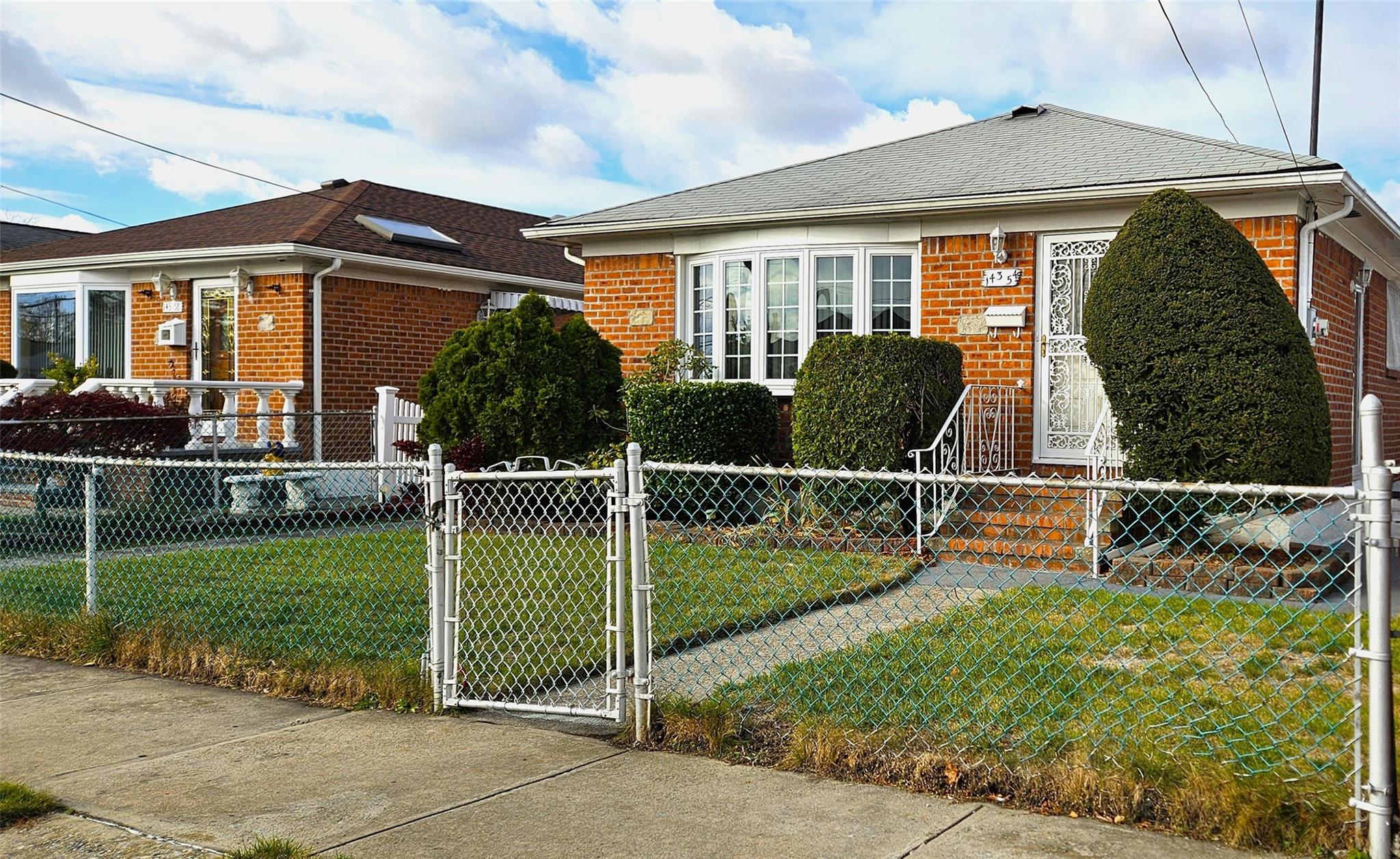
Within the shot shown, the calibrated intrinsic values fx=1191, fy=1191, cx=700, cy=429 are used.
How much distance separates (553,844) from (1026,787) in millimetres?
1650

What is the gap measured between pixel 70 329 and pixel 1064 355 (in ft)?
46.3

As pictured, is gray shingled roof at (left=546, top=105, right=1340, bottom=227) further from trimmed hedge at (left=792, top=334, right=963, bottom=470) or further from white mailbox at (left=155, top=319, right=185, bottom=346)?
white mailbox at (left=155, top=319, right=185, bottom=346)

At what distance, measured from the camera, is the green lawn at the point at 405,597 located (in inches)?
251

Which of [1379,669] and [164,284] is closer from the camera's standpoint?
[1379,669]

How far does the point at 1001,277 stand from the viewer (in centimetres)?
1145

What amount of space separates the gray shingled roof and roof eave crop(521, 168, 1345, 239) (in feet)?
0.24

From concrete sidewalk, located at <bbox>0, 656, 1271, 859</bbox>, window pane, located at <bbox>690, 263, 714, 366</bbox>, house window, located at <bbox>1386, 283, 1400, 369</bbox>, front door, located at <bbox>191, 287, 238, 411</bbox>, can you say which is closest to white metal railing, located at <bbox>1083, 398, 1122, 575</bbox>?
window pane, located at <bbox>690, 263, 714, 366</bbox>

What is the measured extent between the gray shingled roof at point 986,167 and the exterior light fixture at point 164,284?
6.41 metres

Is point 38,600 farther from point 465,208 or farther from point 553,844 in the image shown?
point 465,208

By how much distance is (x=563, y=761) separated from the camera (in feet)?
15.5

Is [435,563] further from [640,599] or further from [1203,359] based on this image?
[1203,359]

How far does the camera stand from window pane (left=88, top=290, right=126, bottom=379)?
1705 centimetres

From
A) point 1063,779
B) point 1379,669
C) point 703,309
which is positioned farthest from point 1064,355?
point 1379,669

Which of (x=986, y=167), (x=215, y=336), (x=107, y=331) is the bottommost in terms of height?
(x=215, y=336)
